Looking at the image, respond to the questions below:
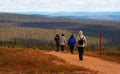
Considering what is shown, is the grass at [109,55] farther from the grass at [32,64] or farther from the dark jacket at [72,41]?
the grass at [32,64]

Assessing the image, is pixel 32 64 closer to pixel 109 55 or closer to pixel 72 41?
pixel 72 41

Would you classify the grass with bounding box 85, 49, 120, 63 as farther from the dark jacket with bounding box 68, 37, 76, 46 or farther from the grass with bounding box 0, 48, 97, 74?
the grass with bounding box 0, 48, 97, 74

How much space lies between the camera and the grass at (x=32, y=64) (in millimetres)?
16359

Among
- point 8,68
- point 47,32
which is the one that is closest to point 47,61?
point 8,68

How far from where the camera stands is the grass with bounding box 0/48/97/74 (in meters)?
16.4

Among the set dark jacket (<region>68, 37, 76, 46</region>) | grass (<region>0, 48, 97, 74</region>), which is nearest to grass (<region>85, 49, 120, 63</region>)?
dark jacket (<region>68, 37, 76, 46</region>)

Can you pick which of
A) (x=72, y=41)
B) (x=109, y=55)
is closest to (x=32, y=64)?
(x=72, y=41)

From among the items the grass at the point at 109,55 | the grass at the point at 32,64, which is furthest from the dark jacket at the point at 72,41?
the grass at the point at 32,64

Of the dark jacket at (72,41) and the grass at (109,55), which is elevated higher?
the dark jacket at (72,41)

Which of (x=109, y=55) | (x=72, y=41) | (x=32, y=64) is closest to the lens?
(x=32, y=64)

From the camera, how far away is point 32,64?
18.2 m

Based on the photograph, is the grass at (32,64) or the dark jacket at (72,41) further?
the dark jacket at (72,41)

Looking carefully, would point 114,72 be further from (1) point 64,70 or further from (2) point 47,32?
(2) point 47,32

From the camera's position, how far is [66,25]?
199 m
